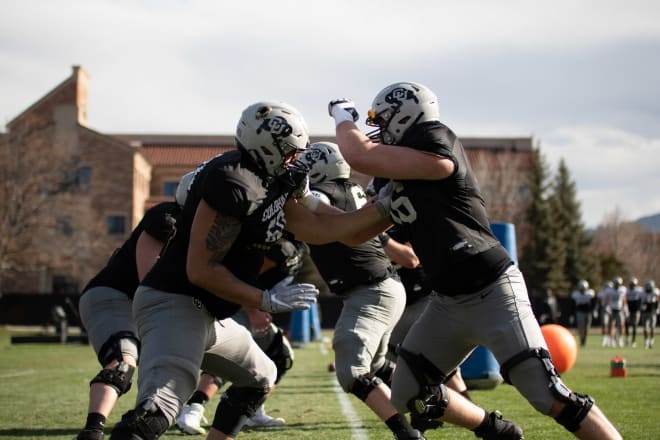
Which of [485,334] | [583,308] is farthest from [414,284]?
[583,308]

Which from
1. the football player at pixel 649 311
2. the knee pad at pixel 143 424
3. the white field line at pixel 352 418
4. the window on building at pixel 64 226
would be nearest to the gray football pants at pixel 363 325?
the white field line at pixel 352 418

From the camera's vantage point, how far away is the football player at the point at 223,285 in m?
4.20

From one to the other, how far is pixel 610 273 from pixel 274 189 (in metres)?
56.5

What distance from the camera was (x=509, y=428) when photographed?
4957 mm

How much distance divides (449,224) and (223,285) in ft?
3.96

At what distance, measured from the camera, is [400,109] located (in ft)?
15.8

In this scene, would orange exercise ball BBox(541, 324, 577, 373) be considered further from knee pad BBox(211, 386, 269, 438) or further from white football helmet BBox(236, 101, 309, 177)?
white football helmet BBox(236, 101, 309, 177)

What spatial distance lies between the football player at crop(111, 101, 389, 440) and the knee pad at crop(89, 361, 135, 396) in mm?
879

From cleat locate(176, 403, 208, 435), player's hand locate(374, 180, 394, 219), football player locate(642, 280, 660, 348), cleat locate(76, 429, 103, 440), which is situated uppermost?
player's hand locate(374, 180, 394, 219)

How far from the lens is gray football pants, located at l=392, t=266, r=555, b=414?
432 centimetres

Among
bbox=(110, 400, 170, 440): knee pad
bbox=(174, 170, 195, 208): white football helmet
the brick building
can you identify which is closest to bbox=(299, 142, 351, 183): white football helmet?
bbox=(174, 170, 195, 208): white football helmet

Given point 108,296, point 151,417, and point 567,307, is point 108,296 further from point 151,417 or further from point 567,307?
point 567,307

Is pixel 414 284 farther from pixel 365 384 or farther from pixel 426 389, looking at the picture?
pixel 426 389

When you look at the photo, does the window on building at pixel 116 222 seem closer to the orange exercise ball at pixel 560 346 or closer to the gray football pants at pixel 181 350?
the orange exercise ball at pixel 560 346
